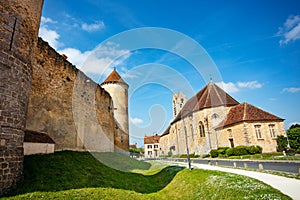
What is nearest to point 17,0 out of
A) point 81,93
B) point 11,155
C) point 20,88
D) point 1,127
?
point 20,88

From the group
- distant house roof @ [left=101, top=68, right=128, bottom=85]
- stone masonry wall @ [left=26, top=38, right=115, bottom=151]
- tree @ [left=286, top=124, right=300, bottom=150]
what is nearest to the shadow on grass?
stone masonry wall @ [left=26, top=38, right=115, bottom=151]

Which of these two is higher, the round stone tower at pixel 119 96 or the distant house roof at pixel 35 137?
the round stone tower at pixel 119 96

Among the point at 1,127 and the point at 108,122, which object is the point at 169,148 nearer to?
the point at 108,122

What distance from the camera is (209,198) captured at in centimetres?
659

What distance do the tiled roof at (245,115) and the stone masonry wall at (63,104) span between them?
1919 centimetres

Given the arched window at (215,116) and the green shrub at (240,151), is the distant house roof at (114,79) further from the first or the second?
the green shrub at (240,151)

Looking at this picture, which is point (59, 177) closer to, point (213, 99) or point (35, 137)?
point (35, 137)

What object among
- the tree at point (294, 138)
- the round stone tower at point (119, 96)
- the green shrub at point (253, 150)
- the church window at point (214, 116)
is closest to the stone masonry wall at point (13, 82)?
the round stone tower at point (119, 96)

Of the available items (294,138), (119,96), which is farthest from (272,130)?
(119,96)

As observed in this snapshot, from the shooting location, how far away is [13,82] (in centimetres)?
559

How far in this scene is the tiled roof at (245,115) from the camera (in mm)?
24580

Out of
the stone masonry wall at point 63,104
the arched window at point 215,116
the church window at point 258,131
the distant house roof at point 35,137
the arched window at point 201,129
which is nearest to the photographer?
the distant house roof at point 35,137

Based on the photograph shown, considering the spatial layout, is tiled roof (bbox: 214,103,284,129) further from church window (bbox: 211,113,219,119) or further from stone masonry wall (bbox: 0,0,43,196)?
stone masonry wall (bbox: 0,0,43,196)

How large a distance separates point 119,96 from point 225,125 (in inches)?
650
